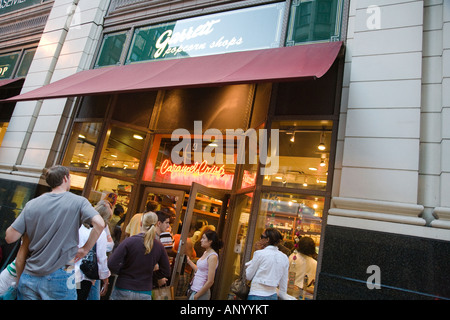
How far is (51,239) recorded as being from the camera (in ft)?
9.35

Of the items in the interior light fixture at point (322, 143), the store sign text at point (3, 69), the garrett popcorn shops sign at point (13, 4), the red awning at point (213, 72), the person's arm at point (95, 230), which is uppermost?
the garrett popcorn shops sign at point (13, 4)

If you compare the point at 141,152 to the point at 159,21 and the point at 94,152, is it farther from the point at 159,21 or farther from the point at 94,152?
the point at 159,21

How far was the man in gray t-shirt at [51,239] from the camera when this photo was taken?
9.12 ft

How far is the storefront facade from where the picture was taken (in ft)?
13.4

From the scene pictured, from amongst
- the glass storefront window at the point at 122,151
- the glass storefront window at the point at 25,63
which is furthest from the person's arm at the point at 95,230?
the glass storefront window at the point at 25,63

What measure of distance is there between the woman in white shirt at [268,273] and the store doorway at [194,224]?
178cm

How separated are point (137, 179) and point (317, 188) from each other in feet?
13.5

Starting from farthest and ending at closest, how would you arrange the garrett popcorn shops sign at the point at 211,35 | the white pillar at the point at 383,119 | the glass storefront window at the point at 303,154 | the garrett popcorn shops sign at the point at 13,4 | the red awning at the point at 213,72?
the garrett popcorn shops sign at the point at 13,4, the garrett popcorn shops sign at the point at 211,35, the glass storefront window at the point at 303,154, the red awning at the point at 213,72, the white pillar at the point at 383,119

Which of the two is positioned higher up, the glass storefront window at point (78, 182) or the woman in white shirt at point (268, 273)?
the glass storefront window at point (78, 182)

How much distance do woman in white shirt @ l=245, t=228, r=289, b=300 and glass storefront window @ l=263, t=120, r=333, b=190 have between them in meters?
1.32

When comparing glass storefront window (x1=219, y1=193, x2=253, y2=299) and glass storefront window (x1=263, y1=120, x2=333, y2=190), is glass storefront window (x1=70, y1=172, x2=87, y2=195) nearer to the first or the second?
glass storefront window (x1=219, y1=193, x2=253, y2=299)
